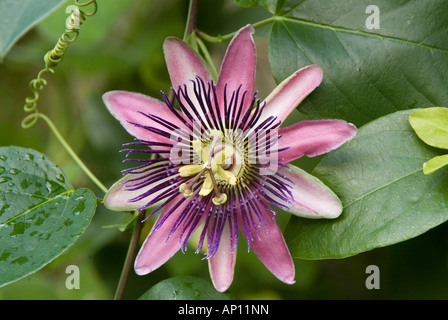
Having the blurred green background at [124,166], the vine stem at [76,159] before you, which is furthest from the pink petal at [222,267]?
the blurred green background at [124,166]

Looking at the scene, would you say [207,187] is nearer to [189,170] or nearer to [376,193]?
[189,170]

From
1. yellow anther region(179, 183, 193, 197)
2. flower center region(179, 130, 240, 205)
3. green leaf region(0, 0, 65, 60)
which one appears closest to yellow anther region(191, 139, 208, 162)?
flower center region(179, 130, 240, 205)

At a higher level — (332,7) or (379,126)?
(332,7)

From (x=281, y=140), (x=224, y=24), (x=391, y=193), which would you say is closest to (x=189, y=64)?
(x=281, y=140)

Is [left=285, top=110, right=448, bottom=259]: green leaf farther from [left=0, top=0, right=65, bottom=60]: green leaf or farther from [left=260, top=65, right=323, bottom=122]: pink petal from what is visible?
[left=0, top=0, right=65, bottom=60]: green leaf

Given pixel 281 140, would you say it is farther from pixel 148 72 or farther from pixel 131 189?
pixel 148 72

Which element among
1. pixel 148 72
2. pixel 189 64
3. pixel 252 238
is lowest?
pixel 252 238

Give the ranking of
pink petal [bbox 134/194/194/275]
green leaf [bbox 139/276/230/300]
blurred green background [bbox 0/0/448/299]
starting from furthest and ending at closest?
blurred green background [bbox 0/0/448/299]
green leaf [bbox 139/276/230/300]
pink petal [bbox 134/194/194/275]
